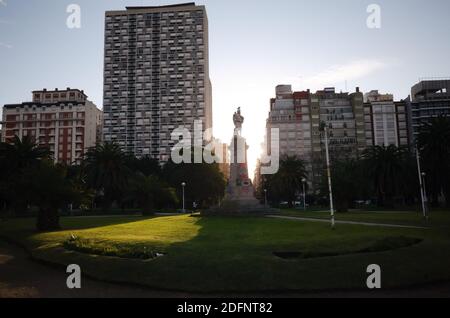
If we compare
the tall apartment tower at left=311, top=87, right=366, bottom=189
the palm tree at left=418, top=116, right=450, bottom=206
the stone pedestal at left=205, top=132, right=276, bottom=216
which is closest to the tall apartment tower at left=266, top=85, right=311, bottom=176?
the tall apartment tower at left=311, top=87, right=366, bottom=189

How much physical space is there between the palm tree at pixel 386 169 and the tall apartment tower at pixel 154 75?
2621 inches

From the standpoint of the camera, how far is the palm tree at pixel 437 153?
2283 inches

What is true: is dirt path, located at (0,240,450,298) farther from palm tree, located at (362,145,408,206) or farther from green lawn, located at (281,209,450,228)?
palm tree, located at (362,145,408,206)

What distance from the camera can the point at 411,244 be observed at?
1697 centimetres

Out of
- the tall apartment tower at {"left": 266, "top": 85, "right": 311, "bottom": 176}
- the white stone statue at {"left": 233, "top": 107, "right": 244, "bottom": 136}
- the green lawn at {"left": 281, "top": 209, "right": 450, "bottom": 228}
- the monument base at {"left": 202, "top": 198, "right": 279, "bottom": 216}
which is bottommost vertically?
the green lawn at {"left": 281, "top": 209, "right": 450, "bottom": 228}

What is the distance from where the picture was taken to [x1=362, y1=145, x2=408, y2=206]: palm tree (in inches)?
2566

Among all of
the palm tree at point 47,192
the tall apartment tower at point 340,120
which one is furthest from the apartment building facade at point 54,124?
the palm tree at point 47,192

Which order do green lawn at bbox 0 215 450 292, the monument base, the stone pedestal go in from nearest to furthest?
green lawn at bbox 0 215 450 292, the monument base, the stone pedestal

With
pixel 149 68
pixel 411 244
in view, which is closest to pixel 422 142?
pixel 411 244

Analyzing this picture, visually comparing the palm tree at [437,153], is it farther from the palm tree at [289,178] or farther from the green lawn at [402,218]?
the palm tree at [289,178]

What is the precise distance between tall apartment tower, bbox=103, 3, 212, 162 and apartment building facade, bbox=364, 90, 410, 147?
59.4 metres

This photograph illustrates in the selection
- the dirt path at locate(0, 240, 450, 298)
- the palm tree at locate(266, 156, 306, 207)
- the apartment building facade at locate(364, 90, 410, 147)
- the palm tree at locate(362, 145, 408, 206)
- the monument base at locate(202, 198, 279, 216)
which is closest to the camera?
the dirt path at locate(0, 240, 450, 298)
